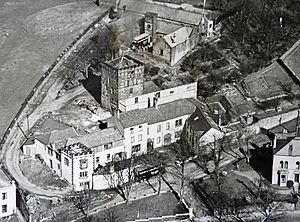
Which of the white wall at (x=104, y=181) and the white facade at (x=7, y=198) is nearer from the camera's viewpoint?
the white facade at (x=7, y=198)

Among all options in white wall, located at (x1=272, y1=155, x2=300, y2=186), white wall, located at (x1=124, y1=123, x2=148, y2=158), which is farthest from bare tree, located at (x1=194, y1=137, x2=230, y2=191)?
white wall, located at (x1=124, y1=123, x2=148, y2=158)

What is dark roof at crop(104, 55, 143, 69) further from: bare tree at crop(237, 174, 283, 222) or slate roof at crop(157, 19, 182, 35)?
bare tree at crop(237, 174, 283, 222)

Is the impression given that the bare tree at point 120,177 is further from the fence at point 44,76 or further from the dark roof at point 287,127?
the dark roof at point 287,127

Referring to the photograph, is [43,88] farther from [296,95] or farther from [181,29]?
Answer: [296,95]

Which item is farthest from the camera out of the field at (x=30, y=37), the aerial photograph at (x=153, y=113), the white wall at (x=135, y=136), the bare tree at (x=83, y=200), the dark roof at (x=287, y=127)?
the field at (x=30, y=37)

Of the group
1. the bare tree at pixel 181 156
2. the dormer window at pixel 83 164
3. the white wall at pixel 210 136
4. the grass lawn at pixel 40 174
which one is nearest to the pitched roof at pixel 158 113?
the bare tree at pixel 181 156

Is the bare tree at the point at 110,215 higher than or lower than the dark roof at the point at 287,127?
lower
